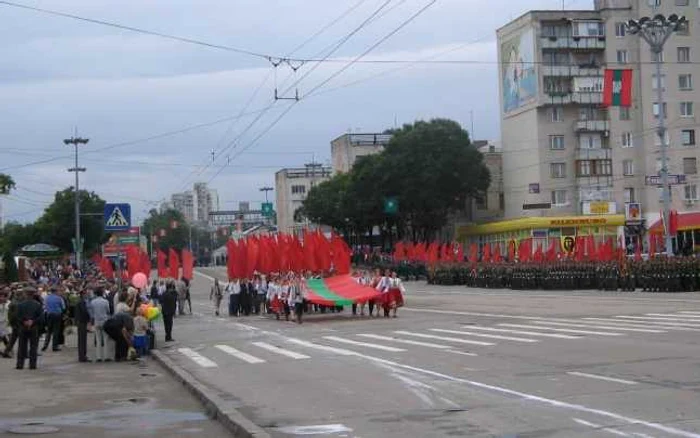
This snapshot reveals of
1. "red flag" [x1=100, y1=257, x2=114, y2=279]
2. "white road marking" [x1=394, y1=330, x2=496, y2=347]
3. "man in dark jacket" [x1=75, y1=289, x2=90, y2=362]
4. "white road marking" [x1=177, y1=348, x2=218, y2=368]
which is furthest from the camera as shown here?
"red flag" [x1=100, y1=257, x2=114, y2=279]

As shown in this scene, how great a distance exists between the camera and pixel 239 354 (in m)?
23.2

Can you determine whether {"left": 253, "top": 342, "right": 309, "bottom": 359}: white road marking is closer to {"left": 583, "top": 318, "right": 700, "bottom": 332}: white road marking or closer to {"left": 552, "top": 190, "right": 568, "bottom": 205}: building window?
{"left": 583, "top": 318, "right": 700, "bottom": 332}: white road marking

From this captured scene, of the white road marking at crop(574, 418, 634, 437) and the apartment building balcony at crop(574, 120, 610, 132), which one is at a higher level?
the apartment building balcony at crop(574, 120, 610, 132)

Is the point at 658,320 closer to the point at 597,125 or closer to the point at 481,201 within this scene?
the point at 597,125

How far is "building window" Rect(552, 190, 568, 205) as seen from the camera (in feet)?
265

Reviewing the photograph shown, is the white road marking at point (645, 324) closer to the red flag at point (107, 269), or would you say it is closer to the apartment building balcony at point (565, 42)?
the red flag at point (107, 269)

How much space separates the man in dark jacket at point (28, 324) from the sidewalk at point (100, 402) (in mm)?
Answer: 307

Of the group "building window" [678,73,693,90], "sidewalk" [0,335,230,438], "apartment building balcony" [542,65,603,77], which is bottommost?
"sidewalk" [0,335,230,438]

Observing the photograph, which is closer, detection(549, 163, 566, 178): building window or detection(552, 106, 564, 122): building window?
detection(552, 106, 564, 122): building window

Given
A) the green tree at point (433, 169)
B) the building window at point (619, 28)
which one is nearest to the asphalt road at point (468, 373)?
the building window at point (619, 28)

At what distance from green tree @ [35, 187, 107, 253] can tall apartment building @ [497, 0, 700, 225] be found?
39.1m

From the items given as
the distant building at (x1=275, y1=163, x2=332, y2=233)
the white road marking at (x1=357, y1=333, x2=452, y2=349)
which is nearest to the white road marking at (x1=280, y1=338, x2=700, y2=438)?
the white road marking at (x1=357, y1=333, x2=452, y2=349)

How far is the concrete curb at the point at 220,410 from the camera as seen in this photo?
11094 mm

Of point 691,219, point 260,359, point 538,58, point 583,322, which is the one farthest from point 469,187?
point 260,359
